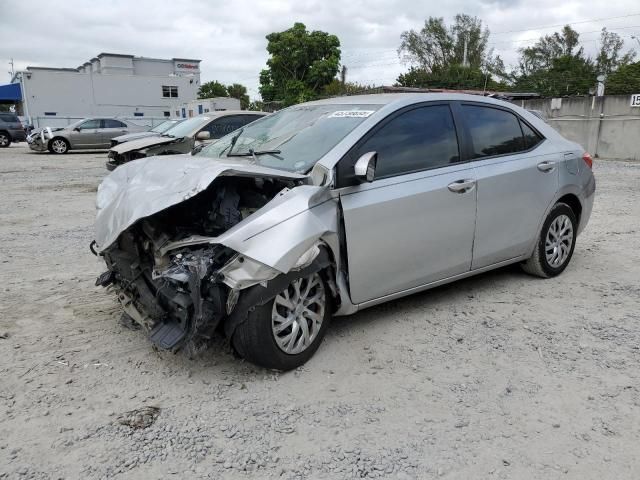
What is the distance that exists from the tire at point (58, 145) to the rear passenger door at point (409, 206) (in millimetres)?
20591

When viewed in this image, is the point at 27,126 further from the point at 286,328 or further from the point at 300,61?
the point at 286,328

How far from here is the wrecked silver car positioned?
10.3 feet

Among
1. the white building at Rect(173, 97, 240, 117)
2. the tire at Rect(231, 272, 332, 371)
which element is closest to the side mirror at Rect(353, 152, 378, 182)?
the tire at Rect(231, 272, 332, 371)

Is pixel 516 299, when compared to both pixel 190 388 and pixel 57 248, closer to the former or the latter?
pixel 190 388

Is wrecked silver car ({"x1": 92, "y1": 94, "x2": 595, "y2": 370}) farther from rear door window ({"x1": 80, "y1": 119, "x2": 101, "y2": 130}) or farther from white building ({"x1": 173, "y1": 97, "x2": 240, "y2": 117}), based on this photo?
white building ({"x1": 173, "y1": 97, "x2": 240, "y2": 117})

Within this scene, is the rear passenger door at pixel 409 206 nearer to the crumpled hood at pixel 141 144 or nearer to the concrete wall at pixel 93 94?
the crumpled hood at pixel 141 144

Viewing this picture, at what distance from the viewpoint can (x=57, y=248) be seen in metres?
6.31

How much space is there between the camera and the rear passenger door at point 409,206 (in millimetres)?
3619

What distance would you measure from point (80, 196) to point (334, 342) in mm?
8027

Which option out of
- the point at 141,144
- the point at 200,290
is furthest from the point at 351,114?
the point at 141,144

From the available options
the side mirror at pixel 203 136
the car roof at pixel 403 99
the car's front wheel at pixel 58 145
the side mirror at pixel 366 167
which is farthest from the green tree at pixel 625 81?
the side mirror at pixel 366 167

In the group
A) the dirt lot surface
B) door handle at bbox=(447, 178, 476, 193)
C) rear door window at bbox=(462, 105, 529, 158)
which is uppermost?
rear door window at bbox=(462, 105, 529, 158)

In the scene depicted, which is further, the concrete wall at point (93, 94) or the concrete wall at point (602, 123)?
the concrete wall at point (93, 94)

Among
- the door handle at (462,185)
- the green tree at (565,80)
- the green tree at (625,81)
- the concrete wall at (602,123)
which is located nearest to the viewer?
the door handle at (462,185)
